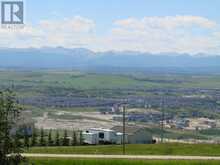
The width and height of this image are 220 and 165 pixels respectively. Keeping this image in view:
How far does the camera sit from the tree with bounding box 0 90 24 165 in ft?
64.6

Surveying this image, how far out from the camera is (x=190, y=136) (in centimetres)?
10144

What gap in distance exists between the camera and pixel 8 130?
1991cm

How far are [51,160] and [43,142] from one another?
776 inches

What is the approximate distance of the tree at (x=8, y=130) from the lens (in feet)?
64.6

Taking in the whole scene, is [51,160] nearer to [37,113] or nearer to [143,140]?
[143,140]

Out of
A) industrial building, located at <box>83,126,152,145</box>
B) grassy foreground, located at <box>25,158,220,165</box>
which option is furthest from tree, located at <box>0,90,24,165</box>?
industrial building, located at <box>83,126,152,145</box>

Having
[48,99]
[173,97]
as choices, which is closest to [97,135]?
[48,99]

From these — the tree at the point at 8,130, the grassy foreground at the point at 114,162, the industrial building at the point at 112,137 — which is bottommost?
the industrial building at the point at 112,137

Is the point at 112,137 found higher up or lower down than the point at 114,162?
lower down

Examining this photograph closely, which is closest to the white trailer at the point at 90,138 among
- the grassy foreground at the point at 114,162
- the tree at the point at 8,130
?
the grassy foreground at the point at 114,162

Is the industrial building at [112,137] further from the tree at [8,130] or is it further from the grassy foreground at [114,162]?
the tree at [8,130]

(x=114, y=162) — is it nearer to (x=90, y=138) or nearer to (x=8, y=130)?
(x=8, y=130)

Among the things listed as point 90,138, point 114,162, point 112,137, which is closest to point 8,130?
point 114,162

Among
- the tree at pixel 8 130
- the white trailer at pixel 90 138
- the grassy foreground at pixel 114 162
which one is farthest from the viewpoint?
the white trailer at pixel 90 138
